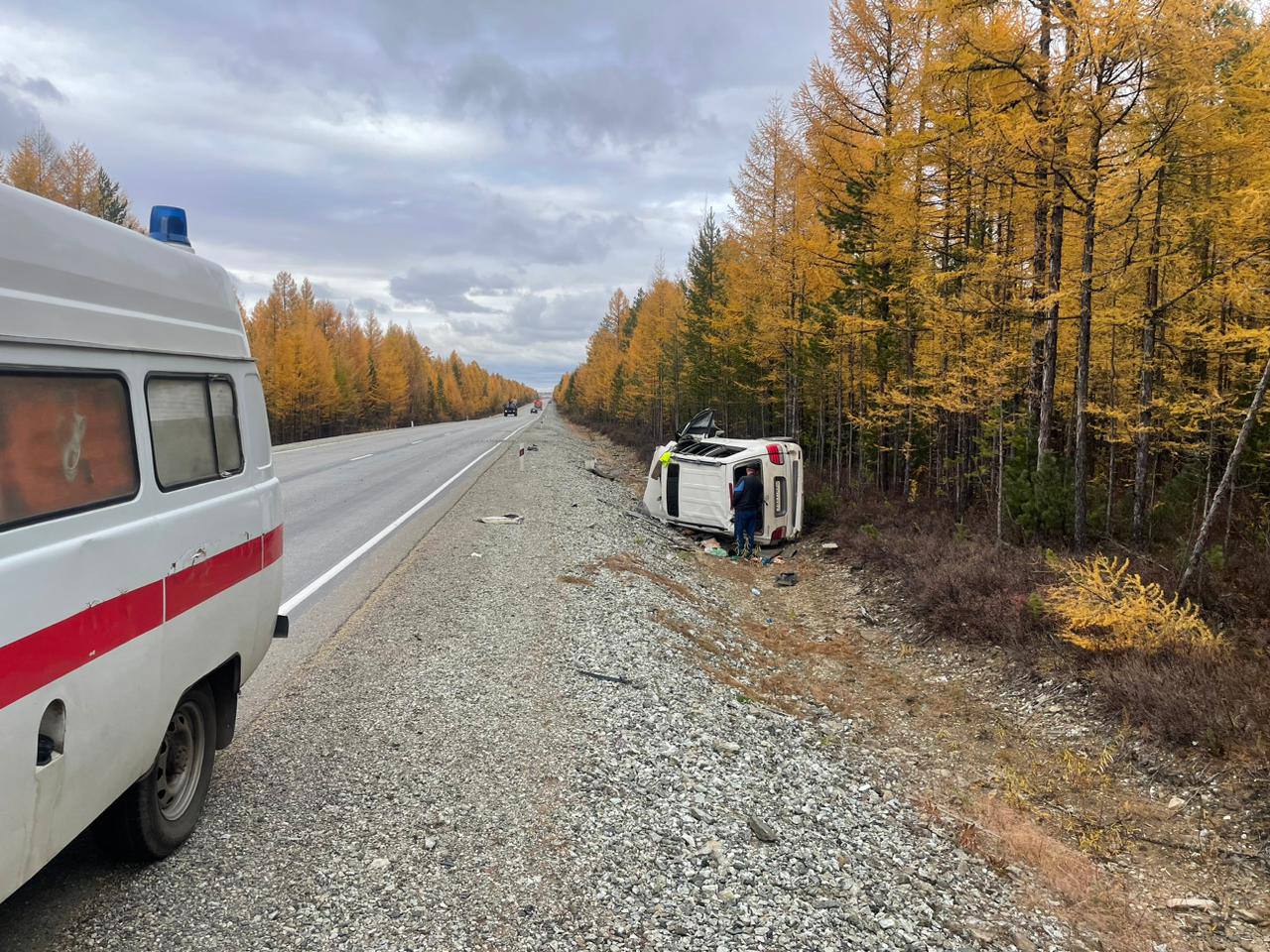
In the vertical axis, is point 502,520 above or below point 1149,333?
below

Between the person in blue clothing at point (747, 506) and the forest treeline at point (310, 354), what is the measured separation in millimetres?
23312

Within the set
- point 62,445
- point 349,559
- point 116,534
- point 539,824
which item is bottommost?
point 539,824

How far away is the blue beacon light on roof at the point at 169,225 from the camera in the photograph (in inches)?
156

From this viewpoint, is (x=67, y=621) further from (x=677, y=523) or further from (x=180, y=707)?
(x=677, y=523)

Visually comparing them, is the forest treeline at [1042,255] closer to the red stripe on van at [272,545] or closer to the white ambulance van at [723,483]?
the white ambulance van at [723,483]

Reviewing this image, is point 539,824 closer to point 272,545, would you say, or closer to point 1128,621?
point 272,545

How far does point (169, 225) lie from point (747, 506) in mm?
11884

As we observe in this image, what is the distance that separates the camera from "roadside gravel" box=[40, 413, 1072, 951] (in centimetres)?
324

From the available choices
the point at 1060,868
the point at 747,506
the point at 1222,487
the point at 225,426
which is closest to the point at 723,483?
the point at 747,506

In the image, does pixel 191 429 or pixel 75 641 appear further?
pixel 191 429

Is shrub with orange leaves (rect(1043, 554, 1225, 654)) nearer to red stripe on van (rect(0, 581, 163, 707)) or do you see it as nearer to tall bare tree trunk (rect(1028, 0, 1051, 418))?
tall bare tree trunk (rect(1028, 0, 1051, 418))

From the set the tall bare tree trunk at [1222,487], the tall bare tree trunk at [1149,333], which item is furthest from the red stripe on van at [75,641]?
the tall bare tree trunk at [1149,333]

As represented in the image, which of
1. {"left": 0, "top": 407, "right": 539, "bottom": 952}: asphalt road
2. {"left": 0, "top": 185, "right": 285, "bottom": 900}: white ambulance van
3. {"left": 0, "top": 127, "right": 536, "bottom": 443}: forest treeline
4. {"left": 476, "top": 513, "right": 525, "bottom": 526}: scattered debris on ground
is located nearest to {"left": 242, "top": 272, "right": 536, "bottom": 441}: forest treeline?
{"left": 0, "top": 127, "right": 536, "bottom": 443}: forest treeline

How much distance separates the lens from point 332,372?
60250 mm
